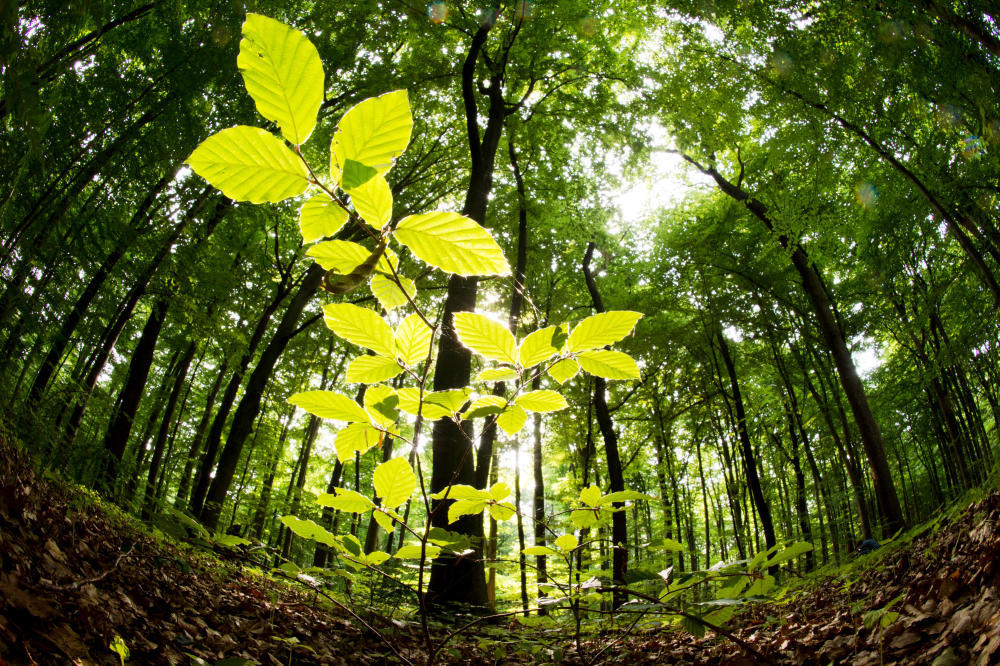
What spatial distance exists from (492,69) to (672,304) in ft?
17.1

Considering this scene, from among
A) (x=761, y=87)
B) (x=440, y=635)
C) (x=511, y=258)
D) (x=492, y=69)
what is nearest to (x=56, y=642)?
(x=440, y=635)

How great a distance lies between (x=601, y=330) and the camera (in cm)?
81

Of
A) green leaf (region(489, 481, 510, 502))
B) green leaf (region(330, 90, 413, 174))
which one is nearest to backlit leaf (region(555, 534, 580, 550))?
green leaf (region(489, 481, 510, 502))

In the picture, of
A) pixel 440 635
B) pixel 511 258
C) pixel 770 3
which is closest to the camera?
pixel 440 635

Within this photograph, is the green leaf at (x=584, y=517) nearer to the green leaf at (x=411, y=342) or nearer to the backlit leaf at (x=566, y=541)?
the backlit leaf at (x=566, y=541)

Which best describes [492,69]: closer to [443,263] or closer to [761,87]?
[761,87]

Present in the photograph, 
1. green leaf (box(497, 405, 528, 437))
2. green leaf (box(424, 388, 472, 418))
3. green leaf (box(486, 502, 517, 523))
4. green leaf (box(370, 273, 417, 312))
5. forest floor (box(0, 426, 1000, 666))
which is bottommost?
forest floor (box(0, 426, 1000, 666))

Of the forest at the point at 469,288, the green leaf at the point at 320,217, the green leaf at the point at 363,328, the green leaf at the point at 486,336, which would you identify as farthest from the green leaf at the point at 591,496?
the green leaf at the point at 320,217

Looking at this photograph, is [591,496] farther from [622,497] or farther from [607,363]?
[607,363]

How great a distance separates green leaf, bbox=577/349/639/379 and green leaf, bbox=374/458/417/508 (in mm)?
440

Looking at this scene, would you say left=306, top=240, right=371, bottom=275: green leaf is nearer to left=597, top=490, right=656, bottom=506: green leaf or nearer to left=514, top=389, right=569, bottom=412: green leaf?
left=514, top=389, right=569, bottom=412: green leaf

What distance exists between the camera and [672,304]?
8750 mm

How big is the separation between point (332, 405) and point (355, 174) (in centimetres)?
52

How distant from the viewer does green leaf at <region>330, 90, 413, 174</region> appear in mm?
521
